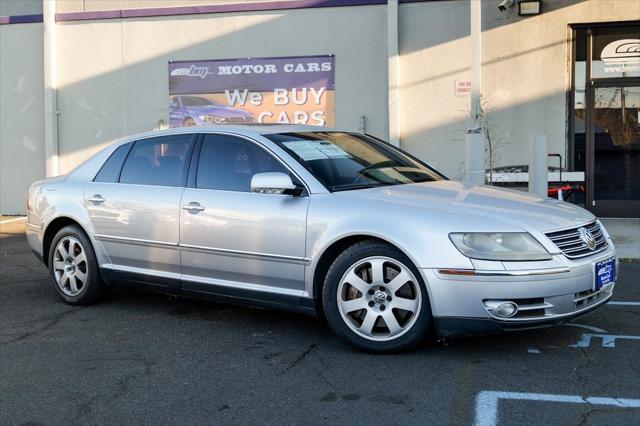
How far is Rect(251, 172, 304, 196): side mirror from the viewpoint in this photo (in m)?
5.10

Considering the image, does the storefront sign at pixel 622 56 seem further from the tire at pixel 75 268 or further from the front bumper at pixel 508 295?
the tire at pixel 75 268

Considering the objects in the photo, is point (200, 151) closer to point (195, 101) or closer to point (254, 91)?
point (254, 91)

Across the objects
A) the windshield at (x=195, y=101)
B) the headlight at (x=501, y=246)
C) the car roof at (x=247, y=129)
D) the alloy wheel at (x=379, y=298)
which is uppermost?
the windshield at (x=195, y=101)

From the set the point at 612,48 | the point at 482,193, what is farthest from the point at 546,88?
the point at 482,193

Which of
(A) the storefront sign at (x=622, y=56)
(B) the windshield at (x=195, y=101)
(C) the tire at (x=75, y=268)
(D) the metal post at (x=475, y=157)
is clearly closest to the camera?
(C) the tire at (x=75, y=268)

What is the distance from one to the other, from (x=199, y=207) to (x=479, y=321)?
7.37ft

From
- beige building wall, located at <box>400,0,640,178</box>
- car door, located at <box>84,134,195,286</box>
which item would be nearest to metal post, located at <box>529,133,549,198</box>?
beige building wall, located at <box>400,0,640,178</box>

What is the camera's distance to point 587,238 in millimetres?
4863

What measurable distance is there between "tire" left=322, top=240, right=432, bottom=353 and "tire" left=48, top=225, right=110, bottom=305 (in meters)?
2.40

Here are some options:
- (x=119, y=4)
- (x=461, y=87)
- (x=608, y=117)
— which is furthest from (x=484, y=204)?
(x=119, y=4)

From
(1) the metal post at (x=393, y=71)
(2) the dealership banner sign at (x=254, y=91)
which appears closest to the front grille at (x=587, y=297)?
(1) the metal post at (x=393, y=71)

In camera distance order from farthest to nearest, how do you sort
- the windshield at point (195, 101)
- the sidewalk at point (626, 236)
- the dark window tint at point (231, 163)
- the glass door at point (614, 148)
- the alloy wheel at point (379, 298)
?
1. the windshield at point (195, 101)
2. the glass door at point (614, 148)
3. the sidewalk at point (626, 236)
4. the dark window tint at point (231, 163)
5. the alloy wheel at point (379, 298)

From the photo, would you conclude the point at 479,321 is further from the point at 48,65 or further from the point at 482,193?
the point at 48,65

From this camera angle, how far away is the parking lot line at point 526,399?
12.7 ft
